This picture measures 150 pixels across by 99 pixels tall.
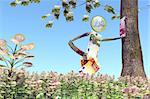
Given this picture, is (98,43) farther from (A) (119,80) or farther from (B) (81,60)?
(A) (119,80)

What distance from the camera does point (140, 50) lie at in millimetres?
11844

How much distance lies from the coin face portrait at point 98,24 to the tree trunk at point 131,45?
0.94 meters

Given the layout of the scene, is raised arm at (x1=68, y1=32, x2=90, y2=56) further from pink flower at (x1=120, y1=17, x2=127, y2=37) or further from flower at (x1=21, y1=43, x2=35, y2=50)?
flower at (x1=21, y1=43, x2=35, y2=50)

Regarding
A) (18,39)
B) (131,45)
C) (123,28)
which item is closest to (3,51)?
(18,39)

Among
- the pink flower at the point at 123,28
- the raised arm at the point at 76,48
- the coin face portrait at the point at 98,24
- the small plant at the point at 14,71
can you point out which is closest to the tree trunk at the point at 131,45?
the pink flower at the point at 123,28

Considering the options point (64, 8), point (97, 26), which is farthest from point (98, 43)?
point (64, 8)

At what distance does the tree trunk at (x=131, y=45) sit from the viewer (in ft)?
37.3

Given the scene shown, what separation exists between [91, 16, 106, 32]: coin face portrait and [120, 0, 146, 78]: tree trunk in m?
0.94

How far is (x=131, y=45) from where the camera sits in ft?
38.3

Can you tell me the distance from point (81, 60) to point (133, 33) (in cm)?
183

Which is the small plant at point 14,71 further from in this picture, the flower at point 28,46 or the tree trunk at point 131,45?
the tree trunk at point 131,45

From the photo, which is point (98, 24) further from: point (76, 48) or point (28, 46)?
point (28, 46)

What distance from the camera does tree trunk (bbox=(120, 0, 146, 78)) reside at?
11367 millimetres

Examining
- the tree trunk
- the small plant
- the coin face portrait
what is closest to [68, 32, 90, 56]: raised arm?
the coin face portrait
